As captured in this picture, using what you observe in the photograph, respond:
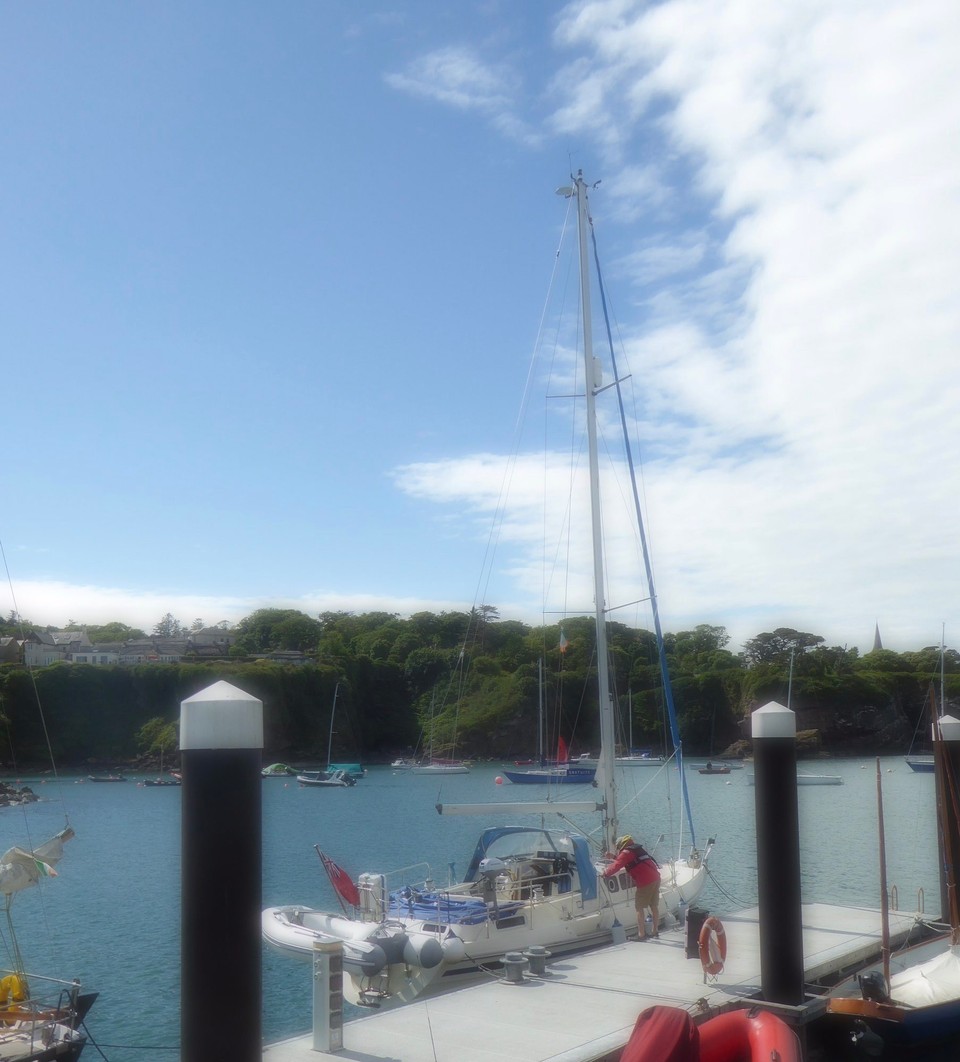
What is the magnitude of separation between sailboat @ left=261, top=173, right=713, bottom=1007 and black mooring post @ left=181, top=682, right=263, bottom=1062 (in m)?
7.33

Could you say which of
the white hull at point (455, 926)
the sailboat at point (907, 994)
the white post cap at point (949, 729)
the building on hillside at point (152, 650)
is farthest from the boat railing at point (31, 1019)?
the building on hillside at point (152, 650)

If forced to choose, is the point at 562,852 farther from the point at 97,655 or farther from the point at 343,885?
the point at 97,655

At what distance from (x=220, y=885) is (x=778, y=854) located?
6.51 m

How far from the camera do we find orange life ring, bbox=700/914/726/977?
11.7 meters

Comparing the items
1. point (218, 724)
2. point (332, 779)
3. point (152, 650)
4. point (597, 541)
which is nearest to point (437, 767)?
point (332, 779)

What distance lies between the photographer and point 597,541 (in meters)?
19.2

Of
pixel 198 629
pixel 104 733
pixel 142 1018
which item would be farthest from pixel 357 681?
pixel 142 1018

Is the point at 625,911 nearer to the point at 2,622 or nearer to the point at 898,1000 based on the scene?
the point at 898,1000

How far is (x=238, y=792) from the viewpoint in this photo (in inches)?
218

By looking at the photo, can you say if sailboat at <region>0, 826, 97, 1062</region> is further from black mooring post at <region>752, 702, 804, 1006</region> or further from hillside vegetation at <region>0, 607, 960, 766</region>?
hillside vegetation at <region>0, 607, 960, 766</region>

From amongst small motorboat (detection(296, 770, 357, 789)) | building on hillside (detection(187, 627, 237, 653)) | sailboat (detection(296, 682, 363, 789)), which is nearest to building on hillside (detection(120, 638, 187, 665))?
building on hillside (detection(187, 627, 237, 653))

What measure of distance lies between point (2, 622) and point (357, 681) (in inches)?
1882

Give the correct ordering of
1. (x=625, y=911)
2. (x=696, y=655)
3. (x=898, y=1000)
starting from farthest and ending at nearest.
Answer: (x=696, y=655) < (x=625, y=911) < (x=898, y=1000)

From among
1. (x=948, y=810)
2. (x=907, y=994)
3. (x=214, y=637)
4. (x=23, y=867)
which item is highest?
(x=214, y=637)
